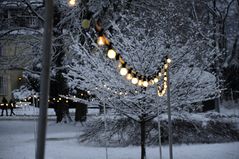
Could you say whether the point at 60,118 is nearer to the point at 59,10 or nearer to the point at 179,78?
the point at 59,10

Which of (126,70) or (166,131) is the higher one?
(126,70)

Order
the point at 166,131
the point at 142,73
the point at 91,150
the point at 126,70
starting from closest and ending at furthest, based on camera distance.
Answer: the point at 126,70 < the point at 142,73 < the point at 91,150 < the point at 166,131

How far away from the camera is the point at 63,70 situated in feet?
84.5

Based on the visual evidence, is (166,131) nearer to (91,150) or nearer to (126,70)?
(91,150)

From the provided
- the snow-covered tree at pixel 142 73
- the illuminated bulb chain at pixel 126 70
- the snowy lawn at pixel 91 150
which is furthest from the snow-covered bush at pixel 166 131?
the illuminated bulb chain at pixel 126 70

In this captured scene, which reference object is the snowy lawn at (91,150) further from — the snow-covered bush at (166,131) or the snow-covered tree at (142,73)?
the snow-covered tree at (142,73)

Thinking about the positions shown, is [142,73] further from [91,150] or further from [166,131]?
[166,131]

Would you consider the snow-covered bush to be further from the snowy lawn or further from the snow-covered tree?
the snow-covered tree

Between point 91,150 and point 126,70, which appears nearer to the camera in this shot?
point 126,70

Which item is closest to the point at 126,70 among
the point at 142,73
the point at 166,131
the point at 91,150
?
the point at 142,73

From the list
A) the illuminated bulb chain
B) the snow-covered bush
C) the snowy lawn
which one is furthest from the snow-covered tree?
the snow-covered bush

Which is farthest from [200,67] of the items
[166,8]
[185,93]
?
[166,8]

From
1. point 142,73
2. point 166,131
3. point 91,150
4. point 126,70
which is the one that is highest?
point 142,73

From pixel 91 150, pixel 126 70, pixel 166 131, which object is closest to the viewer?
pixel 126 70
